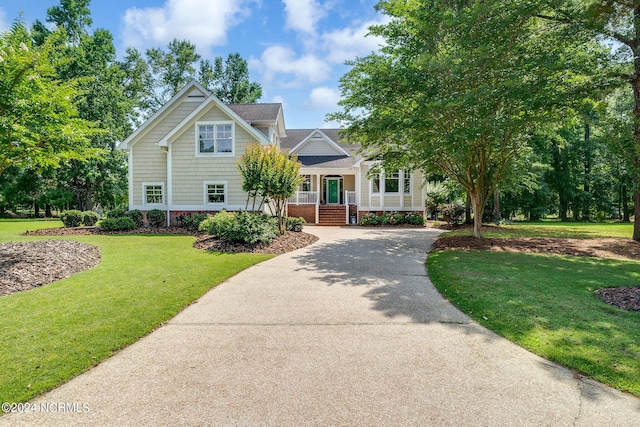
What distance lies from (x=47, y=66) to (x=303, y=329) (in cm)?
804

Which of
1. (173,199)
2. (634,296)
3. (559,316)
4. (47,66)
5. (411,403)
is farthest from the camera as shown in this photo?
(173,199)

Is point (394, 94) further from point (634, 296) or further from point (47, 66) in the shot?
point (47, 66)

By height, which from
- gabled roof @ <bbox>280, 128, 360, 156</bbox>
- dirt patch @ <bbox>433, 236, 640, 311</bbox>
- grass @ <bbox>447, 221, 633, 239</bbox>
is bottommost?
dirt patch @ <bbox>433, 236, 640, 311</bbox>

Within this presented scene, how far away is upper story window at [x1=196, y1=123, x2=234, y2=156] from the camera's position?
53.2 feet

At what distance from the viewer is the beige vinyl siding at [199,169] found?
1616 cm

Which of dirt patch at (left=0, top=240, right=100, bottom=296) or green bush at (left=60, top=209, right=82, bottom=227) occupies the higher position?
green bush at (left=60, top=209, right=82, bottom=227)

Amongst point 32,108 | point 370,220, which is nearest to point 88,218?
point 32,108

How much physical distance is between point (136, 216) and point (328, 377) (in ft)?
53.6

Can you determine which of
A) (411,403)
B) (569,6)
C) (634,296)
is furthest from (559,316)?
(569,6)

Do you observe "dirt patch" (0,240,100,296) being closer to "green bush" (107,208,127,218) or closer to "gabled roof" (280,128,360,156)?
"green bush" (107,208,127,218)

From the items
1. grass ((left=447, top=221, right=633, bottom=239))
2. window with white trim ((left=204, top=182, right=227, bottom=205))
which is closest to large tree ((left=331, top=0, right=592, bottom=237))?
grass ((left=447, top=221, right=633, bottom=239))

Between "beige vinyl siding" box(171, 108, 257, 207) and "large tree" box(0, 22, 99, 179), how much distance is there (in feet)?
27.4

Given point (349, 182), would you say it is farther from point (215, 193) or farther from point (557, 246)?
point (557, 246)

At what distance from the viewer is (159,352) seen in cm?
358
